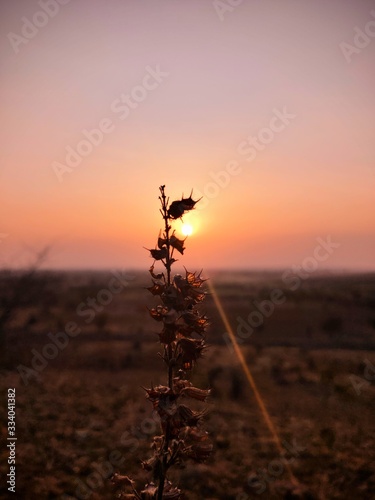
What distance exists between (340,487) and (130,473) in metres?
5.54

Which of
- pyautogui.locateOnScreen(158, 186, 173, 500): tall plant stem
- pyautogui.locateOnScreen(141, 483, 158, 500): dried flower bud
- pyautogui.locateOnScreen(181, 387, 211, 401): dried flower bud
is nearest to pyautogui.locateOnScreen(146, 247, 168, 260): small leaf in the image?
pyautogui.locateOnScreen(158, 186, 173, 500): tall plant stem

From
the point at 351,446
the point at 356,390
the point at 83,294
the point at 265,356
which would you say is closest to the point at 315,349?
the point at 265,356

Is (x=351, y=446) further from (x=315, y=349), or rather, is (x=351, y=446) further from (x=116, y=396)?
(x=315, y=349)

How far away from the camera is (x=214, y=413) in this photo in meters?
15.9

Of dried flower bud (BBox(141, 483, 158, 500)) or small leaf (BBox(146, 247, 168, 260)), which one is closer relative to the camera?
dried flower bud (BBox(141, 483, 158, 500))

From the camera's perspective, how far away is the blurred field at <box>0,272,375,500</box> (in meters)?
10.4

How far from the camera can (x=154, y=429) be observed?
562 inches

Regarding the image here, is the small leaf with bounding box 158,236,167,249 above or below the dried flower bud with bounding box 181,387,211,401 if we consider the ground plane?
above

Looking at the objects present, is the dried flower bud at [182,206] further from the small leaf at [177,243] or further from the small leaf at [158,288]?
the small leaf at [158,288]

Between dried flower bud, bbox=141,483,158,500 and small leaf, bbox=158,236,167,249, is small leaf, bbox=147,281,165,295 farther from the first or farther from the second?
dried flower bud, bbox=141,483,158,500

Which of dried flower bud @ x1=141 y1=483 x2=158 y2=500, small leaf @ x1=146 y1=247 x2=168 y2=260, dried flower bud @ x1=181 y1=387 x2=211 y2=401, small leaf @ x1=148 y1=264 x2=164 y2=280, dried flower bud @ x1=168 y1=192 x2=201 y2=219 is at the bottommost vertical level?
dried flower bud @ x1=141 y1=483 x2=158 y2=500

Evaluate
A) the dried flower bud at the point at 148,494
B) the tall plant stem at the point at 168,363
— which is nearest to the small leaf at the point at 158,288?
the tall plant stem at the point at 168,363

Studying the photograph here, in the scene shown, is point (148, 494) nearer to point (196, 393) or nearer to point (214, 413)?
point (196, 393)

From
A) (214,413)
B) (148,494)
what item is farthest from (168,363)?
(214,413)
